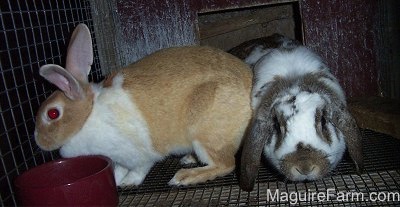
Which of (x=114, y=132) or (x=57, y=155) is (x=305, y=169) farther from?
(x=57, y=155)

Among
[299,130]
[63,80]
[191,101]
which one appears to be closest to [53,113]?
[63,80]

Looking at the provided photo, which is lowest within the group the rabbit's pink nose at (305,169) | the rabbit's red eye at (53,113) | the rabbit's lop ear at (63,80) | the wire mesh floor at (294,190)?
the wire mesh floor at (294,190)

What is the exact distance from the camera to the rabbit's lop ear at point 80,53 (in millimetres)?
2670

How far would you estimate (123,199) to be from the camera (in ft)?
8.90

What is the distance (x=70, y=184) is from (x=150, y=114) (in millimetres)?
807

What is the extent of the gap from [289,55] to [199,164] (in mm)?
1053

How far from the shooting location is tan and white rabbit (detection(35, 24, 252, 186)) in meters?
2.71

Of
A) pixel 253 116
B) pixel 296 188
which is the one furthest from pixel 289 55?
pixel 296 188

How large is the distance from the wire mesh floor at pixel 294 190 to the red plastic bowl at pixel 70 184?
305 millimetres

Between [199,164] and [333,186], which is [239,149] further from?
[333,186]

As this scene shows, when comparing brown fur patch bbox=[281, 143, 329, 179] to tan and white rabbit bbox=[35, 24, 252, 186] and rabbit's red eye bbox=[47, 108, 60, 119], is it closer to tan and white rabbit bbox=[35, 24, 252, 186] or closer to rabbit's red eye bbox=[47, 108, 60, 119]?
tan and white rabbit bbox=[35, 24, 252, 186]
